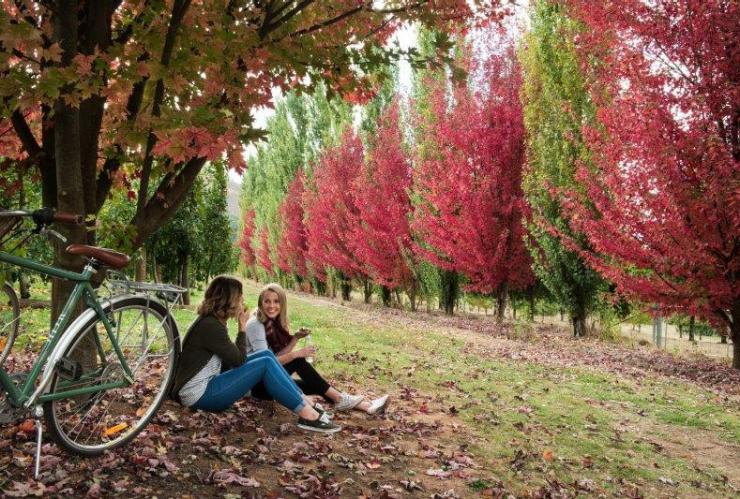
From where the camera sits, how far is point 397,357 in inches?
367

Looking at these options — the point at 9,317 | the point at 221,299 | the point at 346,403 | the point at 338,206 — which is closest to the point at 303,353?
the point at 346,403

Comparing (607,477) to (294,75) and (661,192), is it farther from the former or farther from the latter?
(661,192)

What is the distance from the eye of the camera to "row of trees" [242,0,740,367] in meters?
9.39

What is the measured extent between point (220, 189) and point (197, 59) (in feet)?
52.4

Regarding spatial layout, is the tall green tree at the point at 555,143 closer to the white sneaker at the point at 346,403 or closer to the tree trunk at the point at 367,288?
the white sneaker at the point at 346,403

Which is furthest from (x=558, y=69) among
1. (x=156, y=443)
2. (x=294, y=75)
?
(x=156, y=443)

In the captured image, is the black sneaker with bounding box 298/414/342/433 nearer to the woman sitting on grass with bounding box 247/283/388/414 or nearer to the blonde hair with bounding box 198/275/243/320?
the woman sitting on grass with bounding box 247/283/388/414

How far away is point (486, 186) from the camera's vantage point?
15969 mm

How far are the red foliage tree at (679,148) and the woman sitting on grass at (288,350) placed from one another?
6.64 m

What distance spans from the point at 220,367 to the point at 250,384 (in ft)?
0.87

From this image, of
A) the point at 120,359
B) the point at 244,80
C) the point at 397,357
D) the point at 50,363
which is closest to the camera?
the point at 50,363

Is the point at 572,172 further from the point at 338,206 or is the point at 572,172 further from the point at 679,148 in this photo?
the point at 338,206

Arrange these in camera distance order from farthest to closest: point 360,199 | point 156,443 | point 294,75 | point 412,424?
point 360,199 < point 412,424 < point 294,75 < point 156,443

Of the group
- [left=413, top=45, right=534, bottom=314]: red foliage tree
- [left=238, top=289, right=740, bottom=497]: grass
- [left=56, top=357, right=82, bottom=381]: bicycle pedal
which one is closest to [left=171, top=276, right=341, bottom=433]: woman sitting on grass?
[left=56, top=357, right=82, bottom=381]: bicycle pedal
